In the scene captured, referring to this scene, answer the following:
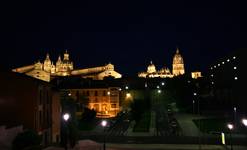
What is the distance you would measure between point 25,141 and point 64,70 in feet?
A: 543

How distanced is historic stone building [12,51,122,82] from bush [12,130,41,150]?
132 metres

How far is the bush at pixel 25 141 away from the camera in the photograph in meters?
20.5

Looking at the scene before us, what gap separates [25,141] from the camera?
828 inches

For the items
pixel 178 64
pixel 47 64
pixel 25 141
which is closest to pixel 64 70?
pixel 47 64

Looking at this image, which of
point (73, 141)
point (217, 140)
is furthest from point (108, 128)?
point (73, 141)

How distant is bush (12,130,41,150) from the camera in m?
20.5

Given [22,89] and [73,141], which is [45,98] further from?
[73,141]

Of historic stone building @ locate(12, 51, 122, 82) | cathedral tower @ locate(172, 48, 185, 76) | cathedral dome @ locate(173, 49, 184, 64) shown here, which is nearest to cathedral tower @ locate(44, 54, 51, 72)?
historic stone building @ locate(12, 51, 122, 82)

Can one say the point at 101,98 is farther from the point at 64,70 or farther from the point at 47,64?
the point at 47,64

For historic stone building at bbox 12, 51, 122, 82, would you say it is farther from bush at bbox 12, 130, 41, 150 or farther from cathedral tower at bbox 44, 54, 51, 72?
bush at bbox 12, 130, 41, 150

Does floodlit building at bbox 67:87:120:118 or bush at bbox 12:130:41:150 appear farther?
floodlit building at bbox 67:87:120:118

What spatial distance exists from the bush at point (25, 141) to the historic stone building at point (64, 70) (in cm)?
13206

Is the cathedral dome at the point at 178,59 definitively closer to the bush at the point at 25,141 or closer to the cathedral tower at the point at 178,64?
the cathedral tower at the point at 178,64

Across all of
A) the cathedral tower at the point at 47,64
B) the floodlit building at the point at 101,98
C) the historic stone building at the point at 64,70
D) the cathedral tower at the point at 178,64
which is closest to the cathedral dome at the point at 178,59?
the cathedral tower at the point at 178,64
